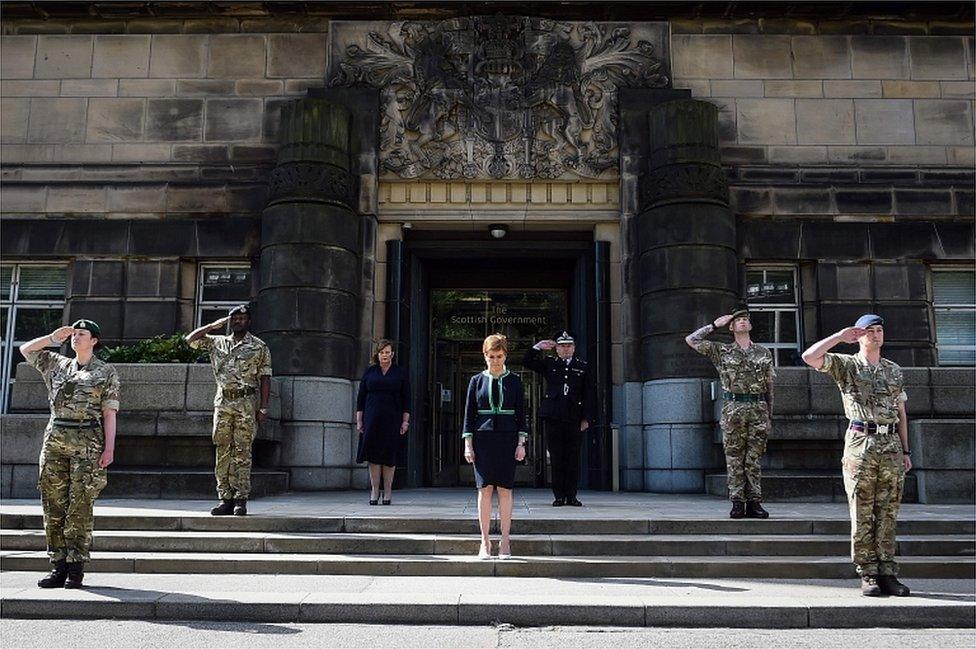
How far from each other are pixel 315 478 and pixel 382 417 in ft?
12.1

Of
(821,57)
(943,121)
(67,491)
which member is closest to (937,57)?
(943,121)

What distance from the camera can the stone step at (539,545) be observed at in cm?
817

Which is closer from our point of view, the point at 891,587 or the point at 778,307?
the point at 891,587

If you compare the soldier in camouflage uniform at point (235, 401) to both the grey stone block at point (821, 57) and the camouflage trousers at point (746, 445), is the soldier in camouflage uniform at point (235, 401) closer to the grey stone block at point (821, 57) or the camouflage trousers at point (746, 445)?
the camouflage trousers at point (746, 445)

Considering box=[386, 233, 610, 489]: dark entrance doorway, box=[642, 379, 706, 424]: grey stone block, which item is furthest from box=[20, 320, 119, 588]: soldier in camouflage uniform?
box=[642, 379, 706, 424]: grey stone block

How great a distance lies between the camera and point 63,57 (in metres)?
15.9

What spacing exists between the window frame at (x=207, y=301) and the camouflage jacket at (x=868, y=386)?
10.9 m

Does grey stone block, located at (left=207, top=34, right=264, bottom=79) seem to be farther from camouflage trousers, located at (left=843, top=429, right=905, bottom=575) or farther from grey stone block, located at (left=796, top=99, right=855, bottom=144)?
camouflage trousers, located at (left=843, top=429, right=905, bottom=575)

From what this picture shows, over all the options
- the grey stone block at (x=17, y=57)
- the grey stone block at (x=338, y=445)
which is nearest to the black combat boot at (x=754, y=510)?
the grey stone block at (x=338, y=445)

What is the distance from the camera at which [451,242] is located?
15711 millimetres

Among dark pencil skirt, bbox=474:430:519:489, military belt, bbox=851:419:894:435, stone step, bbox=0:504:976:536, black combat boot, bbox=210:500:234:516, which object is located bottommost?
stone step, bbox=0:504:976:536

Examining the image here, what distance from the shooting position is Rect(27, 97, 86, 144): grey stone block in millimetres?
15555

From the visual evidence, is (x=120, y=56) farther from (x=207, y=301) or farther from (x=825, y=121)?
(x=825, y=121)

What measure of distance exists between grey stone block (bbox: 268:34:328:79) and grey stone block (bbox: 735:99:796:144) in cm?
762
